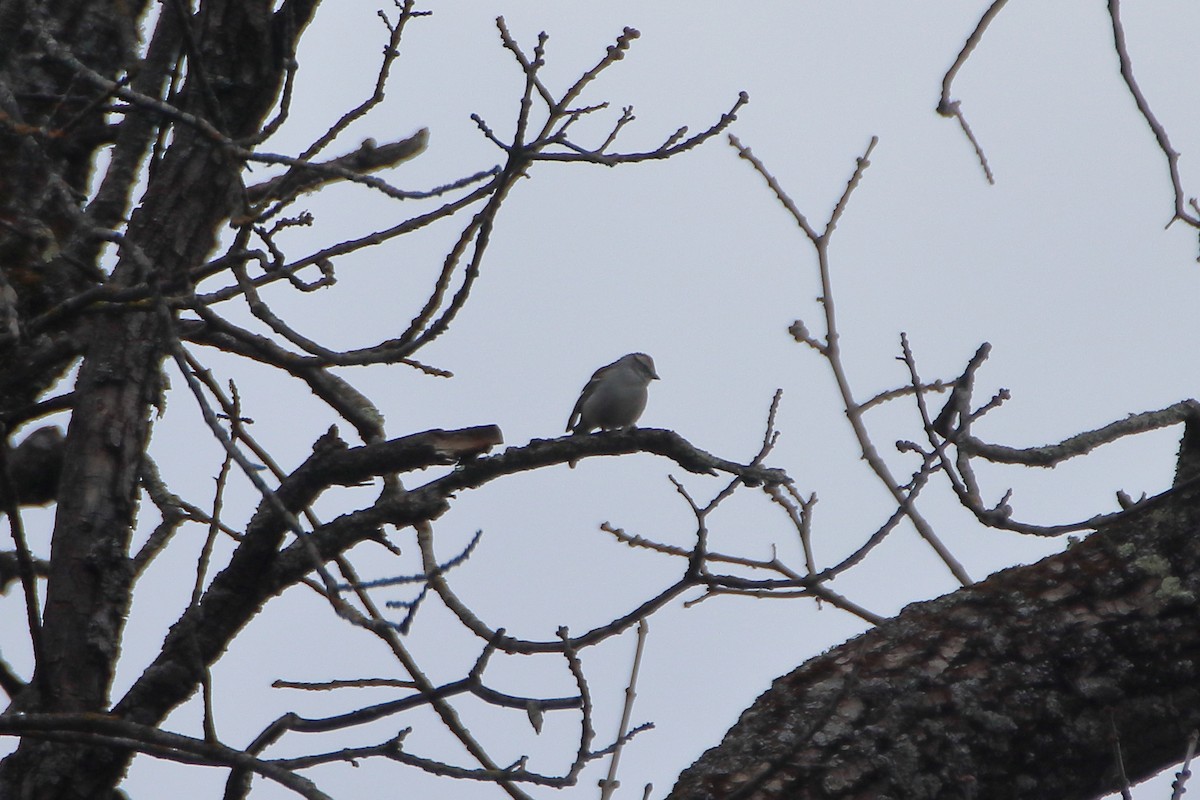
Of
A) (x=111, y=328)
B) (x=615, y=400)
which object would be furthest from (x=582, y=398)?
(x=111, y=328)

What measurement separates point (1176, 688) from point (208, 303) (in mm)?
2288

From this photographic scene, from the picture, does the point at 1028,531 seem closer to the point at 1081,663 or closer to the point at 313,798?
the point at 1081,663

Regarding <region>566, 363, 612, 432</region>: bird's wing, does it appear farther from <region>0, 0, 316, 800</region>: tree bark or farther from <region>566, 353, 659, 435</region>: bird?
<region>0, 0, 316, 800</region>: tree bark

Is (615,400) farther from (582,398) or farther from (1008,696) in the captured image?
(1008,696)

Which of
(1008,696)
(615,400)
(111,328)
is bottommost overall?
(1008,696)

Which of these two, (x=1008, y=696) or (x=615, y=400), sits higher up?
(x=615, y=400)

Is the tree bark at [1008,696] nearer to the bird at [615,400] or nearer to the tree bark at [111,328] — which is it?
the tree bark at [111,328]

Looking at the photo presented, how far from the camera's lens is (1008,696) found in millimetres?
2523

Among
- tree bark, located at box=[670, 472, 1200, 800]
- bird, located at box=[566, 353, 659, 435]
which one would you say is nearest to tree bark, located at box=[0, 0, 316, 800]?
tree bark, located at box=[670, 472, 1200, 800]

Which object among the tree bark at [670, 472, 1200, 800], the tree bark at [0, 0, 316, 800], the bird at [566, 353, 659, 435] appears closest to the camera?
the tree bark at [670, 472, 1200, 800]

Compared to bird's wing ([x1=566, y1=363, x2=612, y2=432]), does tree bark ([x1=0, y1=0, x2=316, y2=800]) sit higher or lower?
lower

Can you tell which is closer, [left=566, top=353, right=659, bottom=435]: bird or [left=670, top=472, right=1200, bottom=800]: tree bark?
[left=670, top=472, right=1200, bottom=800]: tree bark

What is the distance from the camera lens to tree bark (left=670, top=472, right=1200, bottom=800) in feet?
8.02

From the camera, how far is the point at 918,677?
2572 millimetres
